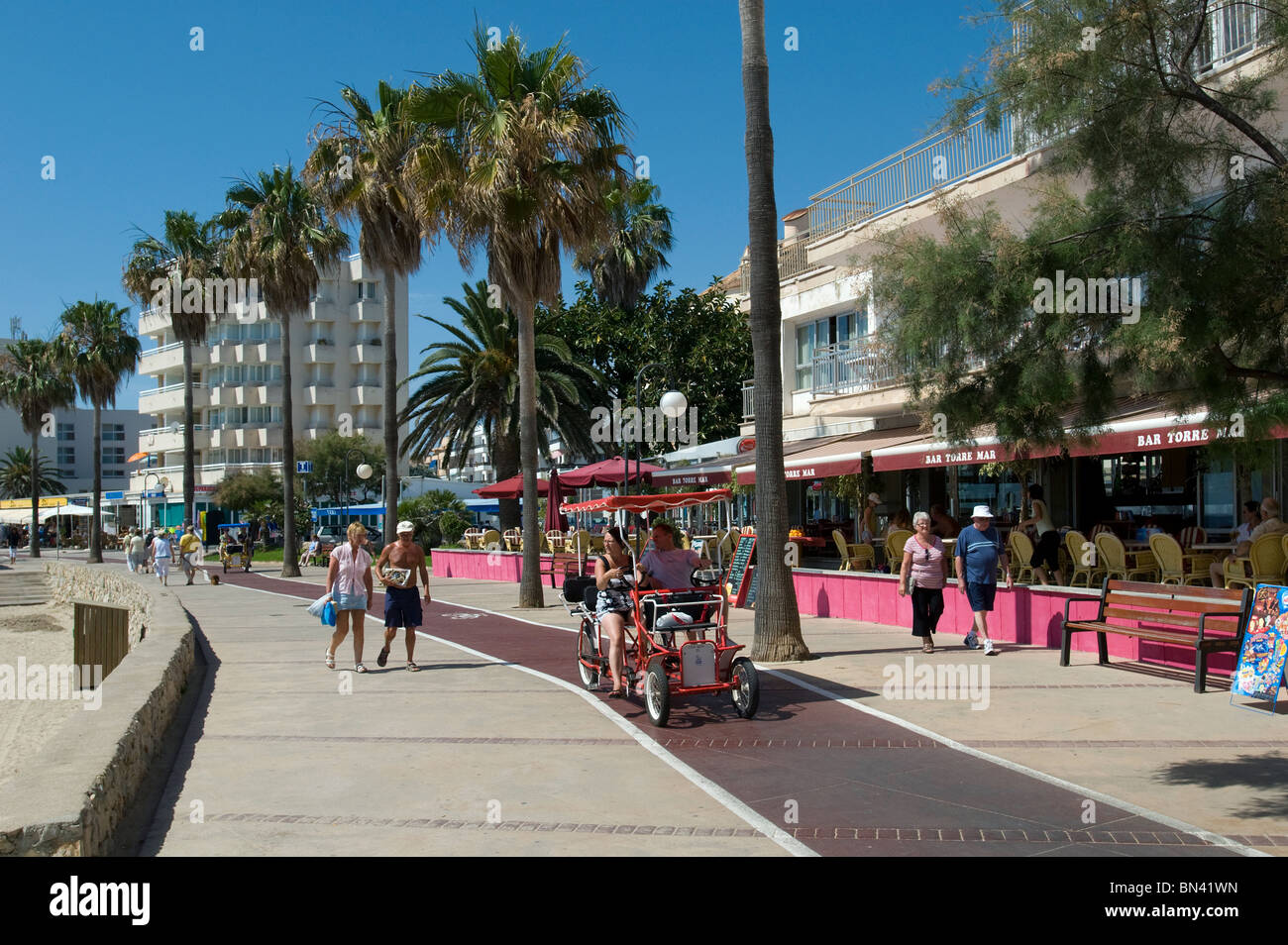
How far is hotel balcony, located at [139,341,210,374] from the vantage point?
252ft

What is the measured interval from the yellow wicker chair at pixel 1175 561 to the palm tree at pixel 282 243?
92.2ft

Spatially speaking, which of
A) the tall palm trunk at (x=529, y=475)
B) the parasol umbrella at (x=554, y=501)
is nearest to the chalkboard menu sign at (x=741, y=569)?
the tall palm trunk at (x=529, y=475)

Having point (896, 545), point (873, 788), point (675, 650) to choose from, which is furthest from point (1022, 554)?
point (873, 788)

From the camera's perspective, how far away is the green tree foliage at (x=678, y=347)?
3984 centimetres

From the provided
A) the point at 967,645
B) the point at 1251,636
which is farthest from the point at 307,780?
the point at 967,645

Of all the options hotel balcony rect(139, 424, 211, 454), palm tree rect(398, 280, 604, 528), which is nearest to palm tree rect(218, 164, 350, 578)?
palm tree rect(398, 280, 604, 528)

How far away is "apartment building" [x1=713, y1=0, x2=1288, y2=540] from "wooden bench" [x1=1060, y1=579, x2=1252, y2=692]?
5.58ft

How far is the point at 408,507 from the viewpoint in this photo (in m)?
50.4

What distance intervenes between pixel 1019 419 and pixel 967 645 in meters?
5.74

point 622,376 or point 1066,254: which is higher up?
point 622,376

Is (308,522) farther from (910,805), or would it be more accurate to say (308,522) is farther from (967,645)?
(910,805)

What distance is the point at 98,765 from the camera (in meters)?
5.58

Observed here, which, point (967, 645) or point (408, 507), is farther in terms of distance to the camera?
point (408, 507)

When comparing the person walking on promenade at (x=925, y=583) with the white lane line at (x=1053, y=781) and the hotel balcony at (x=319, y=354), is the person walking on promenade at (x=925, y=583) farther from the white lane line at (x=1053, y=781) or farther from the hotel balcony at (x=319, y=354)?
the hotel balcony at (x=319, y=354)
